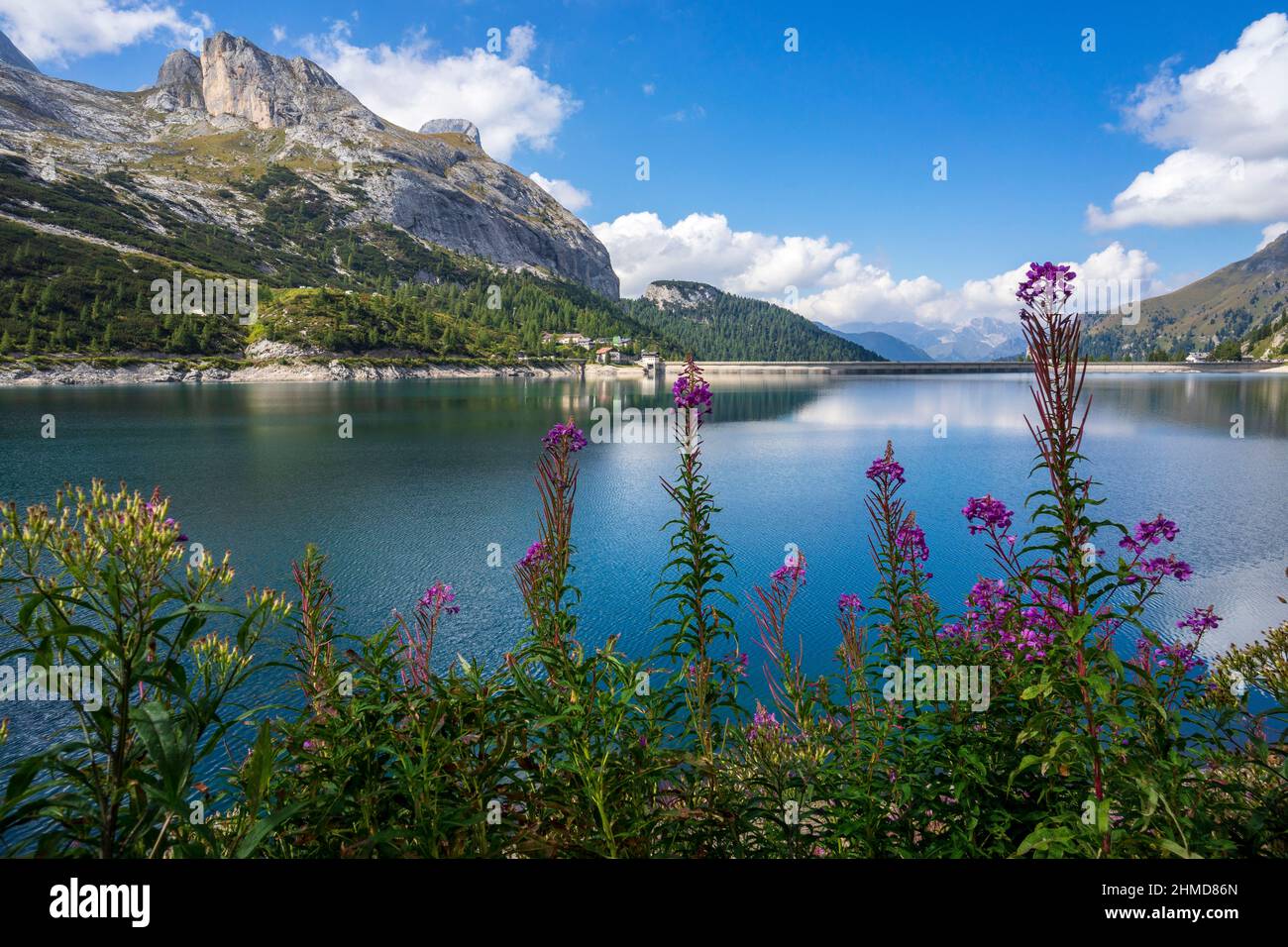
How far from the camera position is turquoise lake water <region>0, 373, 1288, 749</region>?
71.1ft

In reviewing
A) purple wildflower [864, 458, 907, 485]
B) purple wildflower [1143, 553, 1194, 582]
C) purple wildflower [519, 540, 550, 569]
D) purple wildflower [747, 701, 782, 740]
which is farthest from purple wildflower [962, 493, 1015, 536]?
purple wildflower [519, 540, 550, 569]

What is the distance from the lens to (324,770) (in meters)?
3.18

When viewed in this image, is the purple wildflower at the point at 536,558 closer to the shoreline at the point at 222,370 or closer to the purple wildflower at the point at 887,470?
the purple wildflower at the point at 887,470

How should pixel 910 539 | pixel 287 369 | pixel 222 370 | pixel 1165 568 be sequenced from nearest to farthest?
1. pixel 910 539
2. pixel 1165 568
3. pixel 222 370
4. pixel 287 369

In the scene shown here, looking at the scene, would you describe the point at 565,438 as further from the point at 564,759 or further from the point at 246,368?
the point at 246,368

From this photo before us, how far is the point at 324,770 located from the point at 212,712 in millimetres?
864

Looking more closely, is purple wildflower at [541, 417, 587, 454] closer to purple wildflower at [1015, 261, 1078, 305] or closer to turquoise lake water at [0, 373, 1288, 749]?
purple wildflower at [1015, 261, 1078, 305]

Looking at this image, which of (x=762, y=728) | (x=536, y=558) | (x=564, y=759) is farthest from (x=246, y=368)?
(x=762, y=728)

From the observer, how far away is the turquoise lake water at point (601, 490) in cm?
2166

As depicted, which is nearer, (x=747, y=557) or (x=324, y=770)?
(x=324, y=770)

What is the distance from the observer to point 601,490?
3828 centimetres
